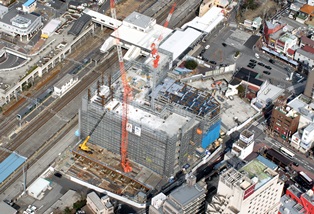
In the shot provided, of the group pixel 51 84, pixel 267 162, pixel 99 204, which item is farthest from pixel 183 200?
pixel 51 84

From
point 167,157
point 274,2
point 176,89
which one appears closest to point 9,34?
point 176,89

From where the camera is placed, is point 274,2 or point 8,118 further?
point 274,2

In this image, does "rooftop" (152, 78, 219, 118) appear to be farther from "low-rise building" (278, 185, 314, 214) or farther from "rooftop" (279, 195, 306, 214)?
"rooftop" (279, 195, 306, 214)

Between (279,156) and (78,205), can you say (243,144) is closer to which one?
(279,156)

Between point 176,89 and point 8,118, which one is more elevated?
point 176,89

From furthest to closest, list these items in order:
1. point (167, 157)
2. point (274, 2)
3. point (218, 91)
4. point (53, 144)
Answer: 1. point (274, 2)
2. point (218, 91)
3. point (53, 144)
4. point (167, 157)

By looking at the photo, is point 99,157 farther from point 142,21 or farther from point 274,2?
point 274,2
